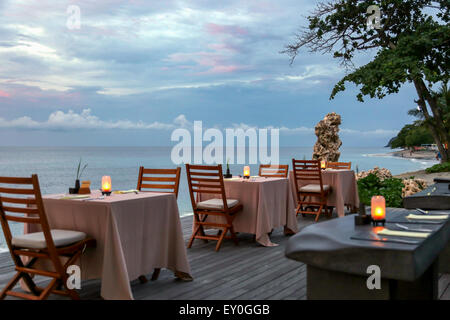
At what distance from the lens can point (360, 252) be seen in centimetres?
171

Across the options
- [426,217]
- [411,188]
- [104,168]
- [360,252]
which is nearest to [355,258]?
[360,252]

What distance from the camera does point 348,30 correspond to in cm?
1328

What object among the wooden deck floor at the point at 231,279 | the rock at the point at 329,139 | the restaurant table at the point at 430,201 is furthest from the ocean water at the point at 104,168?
the rock at the point at 329,139

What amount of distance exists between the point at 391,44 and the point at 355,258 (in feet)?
40.5

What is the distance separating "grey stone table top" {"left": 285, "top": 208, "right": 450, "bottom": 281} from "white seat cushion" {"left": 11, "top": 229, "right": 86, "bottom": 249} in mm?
1585

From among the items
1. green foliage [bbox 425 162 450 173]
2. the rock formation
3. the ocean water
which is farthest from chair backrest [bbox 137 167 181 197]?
green foliage [bbox 425 162 450 173]

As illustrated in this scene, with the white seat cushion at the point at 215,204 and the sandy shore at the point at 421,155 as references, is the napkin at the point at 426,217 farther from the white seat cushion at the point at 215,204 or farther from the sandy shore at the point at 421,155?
the sandy shore at the point at 421,155

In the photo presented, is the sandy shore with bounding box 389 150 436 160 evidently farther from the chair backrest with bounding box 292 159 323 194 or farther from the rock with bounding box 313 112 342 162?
the chair backrest with bounding box 292 159 323 194

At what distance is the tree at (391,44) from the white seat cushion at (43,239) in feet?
31.8

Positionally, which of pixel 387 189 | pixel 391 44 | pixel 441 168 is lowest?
pixel 387 189

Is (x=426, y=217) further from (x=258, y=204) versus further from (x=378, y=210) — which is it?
(x=258, y=204)
